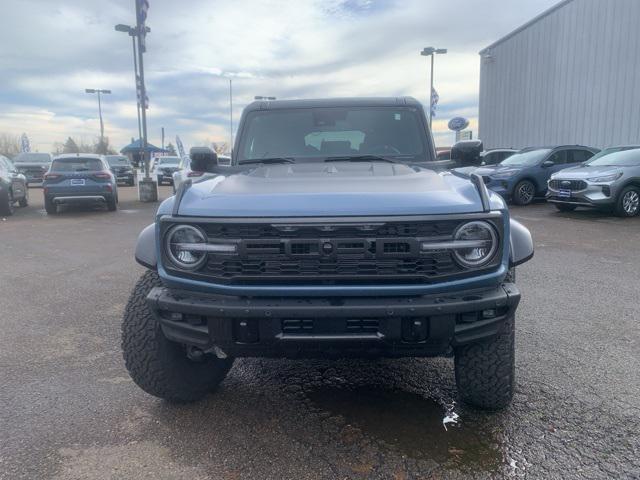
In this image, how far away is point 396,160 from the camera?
3910mm

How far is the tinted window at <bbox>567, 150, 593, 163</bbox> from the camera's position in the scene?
578 inches

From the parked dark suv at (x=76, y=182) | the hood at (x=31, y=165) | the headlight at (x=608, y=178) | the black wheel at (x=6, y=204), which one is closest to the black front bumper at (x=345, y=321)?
the headlight at (x=608, y=178)

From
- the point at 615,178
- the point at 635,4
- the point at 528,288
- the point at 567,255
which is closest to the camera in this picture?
the point at 528,288

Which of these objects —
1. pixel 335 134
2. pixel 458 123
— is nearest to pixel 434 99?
pixel 458 123

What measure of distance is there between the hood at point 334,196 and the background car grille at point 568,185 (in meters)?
9.78

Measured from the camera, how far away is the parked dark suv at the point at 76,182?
44.3ft

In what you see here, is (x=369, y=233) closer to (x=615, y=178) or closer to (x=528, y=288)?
(x=528, y=288)

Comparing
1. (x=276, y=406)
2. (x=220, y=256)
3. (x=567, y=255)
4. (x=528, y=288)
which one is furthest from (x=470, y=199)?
(x=567, y=255)

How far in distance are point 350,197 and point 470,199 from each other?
1.92ft

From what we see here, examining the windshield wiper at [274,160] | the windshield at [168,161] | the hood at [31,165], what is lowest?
the windshield wiper at [274,160]

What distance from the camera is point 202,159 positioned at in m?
4.10

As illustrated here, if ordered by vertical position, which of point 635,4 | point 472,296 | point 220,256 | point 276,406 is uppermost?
point 635,4

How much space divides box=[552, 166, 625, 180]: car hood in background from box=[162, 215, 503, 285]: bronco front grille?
34.0ft

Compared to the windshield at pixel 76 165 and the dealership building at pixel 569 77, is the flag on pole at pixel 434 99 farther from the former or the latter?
the windshield at pixel 76 165
